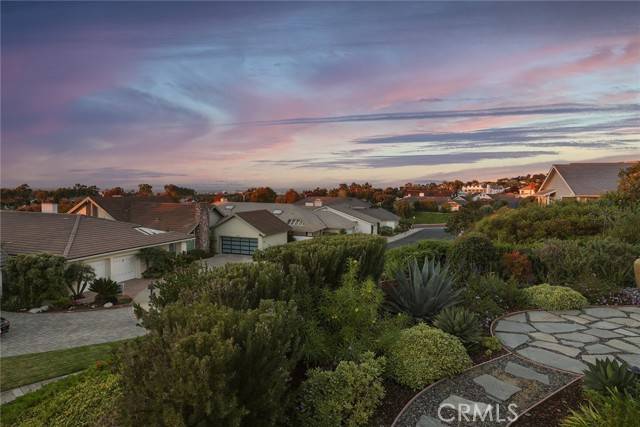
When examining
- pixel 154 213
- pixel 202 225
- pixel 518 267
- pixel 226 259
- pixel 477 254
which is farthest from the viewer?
pixel 154 213

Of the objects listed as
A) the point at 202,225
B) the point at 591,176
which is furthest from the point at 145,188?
the point at 591,176

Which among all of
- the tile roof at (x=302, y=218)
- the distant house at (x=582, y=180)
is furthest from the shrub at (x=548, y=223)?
the tile roof at (x=302, y=218)

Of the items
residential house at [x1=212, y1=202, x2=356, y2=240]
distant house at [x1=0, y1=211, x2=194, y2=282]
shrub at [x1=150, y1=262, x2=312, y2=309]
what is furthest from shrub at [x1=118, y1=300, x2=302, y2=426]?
residential house at [x1=212, y1=202, x2=356, y2=240]

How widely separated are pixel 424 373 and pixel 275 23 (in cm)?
1003

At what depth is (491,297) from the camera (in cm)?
739

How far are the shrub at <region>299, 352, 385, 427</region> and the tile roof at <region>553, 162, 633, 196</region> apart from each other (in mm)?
33877

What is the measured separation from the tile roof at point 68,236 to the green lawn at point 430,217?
5100 centimetres

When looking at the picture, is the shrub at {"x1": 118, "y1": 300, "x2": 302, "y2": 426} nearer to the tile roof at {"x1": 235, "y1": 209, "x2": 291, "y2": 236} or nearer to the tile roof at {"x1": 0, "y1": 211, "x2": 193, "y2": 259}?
the tile roof at {"x1": 0, "y1": 211, "x2": 193, "y2": 259}

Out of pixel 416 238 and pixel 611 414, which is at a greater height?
pixel 611 414

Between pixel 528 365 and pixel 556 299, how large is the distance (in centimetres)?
327

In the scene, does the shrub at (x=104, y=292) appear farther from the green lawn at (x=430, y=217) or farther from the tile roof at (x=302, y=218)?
the green lawn at (x=430, y=217)

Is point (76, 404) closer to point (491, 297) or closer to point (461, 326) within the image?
point (461, 326)

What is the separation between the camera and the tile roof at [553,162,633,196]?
29859 millimetres

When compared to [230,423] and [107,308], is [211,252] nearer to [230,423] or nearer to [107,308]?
[107,308]
